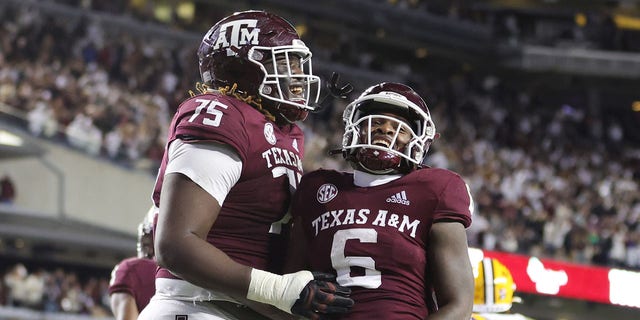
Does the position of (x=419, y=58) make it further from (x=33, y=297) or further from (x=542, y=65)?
(x=33, y=297)

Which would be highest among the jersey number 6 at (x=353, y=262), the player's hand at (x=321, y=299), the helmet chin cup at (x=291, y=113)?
the helmet chin cup at (x=291, y=113)

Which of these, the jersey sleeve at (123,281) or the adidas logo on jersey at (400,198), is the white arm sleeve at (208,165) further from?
the jersey sleeve at (123,281)

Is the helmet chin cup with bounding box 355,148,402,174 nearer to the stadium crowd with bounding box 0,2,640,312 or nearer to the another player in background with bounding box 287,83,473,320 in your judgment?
the another player in background with bounding box 287,83,473,320

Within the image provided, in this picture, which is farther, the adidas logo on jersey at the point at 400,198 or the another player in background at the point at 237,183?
the adidas logo on jersey at the point at 400,198

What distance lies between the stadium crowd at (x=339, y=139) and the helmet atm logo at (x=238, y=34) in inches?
419

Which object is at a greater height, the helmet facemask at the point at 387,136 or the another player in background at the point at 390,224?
the helmet facemask at the point at 387,136

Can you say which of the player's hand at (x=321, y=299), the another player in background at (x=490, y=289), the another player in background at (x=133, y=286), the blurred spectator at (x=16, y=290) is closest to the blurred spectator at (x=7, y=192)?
the blurred spectator at (x=16, y=290)

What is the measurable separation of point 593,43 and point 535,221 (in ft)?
42.8

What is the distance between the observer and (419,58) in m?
29.4

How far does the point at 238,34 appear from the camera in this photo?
361cm

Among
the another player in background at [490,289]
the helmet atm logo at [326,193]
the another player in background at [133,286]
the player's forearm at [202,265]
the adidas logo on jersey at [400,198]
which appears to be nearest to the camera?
the player's forearm at [202,265]

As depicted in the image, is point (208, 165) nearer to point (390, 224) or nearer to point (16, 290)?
point (390, 224)

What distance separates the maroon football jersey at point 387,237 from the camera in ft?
11.1

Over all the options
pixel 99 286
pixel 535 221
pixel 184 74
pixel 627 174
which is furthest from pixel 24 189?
pixel 627 174
